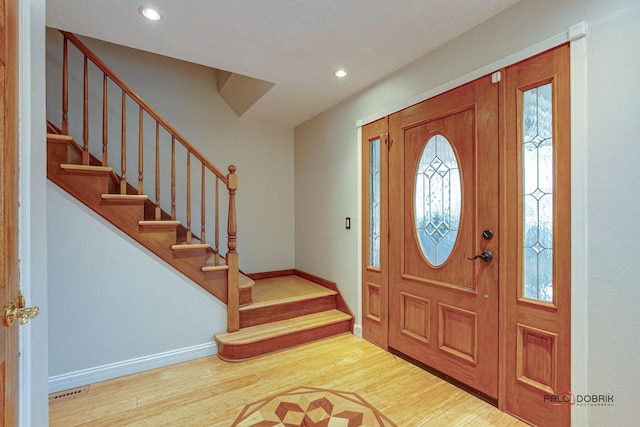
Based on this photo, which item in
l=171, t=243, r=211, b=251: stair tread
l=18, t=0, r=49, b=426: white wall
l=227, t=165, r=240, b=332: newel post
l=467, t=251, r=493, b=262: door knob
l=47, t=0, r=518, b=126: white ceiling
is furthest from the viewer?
l=227, t=165, r=240, b=332: newel post

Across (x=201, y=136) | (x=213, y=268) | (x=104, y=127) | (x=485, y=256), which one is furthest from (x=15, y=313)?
(x=201, y=136)

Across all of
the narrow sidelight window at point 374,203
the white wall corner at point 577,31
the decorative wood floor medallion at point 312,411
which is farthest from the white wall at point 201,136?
the white wall corner at point 577,31

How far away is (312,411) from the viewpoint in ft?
6.02

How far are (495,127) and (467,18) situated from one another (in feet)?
2.45

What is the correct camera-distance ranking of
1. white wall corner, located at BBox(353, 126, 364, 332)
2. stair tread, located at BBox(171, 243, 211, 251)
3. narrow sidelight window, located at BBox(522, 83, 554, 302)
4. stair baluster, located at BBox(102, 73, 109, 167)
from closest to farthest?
narrow sidelight window, located at BBox(522, 83, 554, 302), stair baluster, located at BBox(102, 73, 109, 167), stair tread, located at BBox(171, 243, 211, 251), white wall corner, located at BBox(353, 126, 364, 332)

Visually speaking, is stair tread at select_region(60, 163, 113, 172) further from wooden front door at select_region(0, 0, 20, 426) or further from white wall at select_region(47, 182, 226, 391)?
wooden front door at select_region(0, 0, 20, 426)

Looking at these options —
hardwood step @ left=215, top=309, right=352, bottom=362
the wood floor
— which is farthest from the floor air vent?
hardwood step @ left=215, top=309, right=352, bottom=362

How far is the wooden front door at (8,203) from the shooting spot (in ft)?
2.72

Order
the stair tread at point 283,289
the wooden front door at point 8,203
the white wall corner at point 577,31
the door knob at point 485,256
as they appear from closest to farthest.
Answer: the wooden front door at point 8,203 → the white wall corner at point 577,31 → the door knob at point 485,256 → the stair tread at point 283,289

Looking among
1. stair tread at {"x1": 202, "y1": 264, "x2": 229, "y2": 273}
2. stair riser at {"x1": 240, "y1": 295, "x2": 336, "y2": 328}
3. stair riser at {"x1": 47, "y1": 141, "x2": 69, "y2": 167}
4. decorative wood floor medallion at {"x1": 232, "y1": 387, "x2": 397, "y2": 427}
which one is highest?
stair riser at {"x1": 47, "y1": 141, "x2": 69, "y2": 167}

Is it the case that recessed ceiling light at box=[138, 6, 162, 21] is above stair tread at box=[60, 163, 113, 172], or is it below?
above

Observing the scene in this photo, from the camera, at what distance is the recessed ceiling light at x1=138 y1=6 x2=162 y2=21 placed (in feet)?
5.91

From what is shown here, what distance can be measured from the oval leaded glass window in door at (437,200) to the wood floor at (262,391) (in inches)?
37.3

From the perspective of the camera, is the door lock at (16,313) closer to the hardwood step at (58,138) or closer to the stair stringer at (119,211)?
the stair stringer at (119,211)
